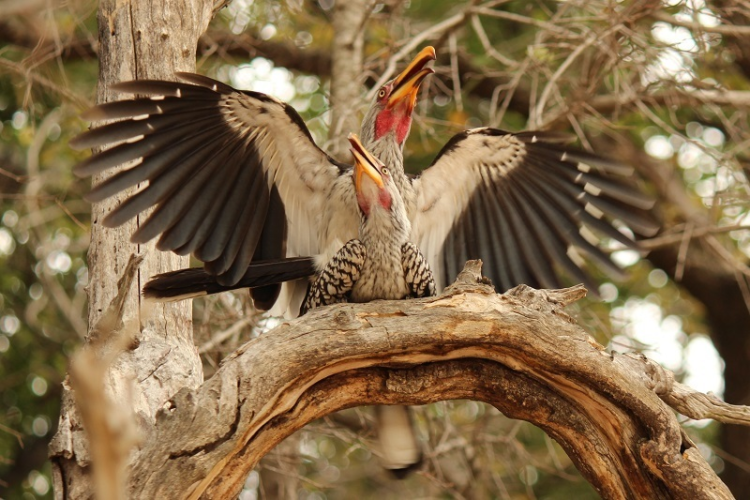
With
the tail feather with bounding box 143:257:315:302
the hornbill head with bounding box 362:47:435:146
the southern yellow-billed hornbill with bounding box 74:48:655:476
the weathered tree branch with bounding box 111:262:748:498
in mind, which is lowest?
the weathered tree branch with bounding box 111:262:748:498

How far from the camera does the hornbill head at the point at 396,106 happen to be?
4.00m

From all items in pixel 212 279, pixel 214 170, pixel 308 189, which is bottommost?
pixel 212 279

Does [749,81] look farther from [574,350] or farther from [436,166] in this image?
[574,350]

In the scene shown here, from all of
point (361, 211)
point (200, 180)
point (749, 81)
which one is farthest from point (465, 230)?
point (749, 81)

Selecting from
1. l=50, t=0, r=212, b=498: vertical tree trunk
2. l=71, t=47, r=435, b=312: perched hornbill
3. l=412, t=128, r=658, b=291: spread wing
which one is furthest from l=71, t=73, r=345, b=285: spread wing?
l=412, t=128, r=658, b=291: spread wing

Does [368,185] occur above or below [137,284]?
above

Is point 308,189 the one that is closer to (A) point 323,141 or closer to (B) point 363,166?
(B) point 363,166

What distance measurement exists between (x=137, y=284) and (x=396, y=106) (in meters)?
1.55

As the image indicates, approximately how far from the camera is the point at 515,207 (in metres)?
4.21

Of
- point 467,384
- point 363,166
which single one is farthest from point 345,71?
point 467,384

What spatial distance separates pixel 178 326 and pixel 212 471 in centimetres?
78

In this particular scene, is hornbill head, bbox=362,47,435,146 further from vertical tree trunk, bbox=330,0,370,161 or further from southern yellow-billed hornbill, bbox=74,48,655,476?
vertical tree trunk, bbox=330,0,370,161

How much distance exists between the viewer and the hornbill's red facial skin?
3.99 m

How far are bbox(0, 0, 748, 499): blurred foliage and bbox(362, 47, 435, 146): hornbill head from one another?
2.06 ft
